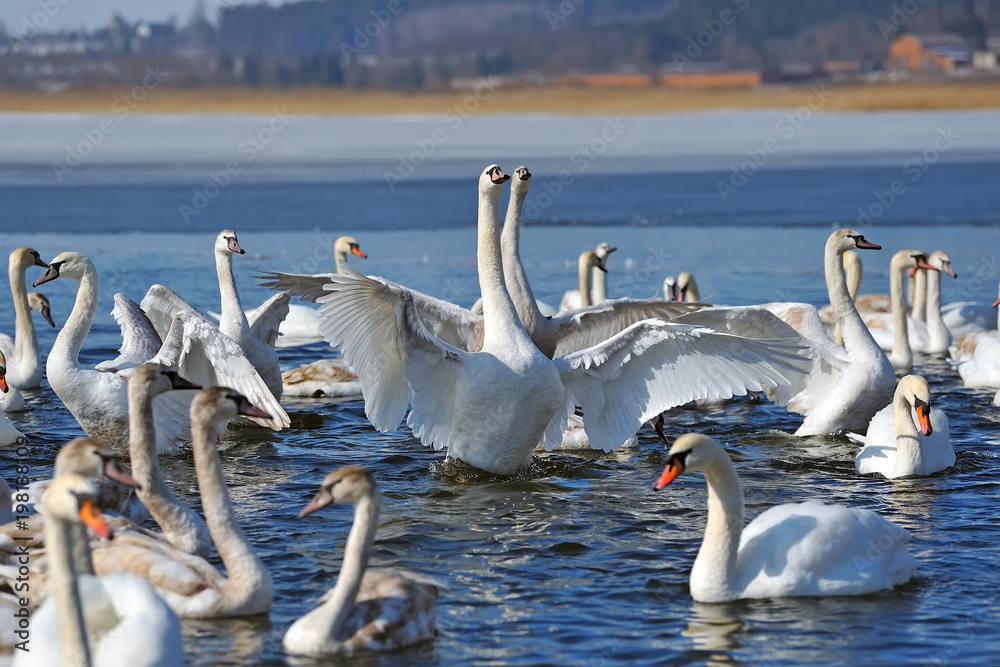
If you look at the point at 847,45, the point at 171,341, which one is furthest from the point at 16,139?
the point at 847,45

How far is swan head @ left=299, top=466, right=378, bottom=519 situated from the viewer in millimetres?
5215

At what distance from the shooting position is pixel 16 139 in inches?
1465

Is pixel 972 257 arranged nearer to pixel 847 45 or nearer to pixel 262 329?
pixel 262 329

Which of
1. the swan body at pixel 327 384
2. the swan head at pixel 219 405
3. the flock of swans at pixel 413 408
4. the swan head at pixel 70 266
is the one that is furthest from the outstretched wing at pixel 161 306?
the swan head at pixel 219 405

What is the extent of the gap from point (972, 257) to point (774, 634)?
40.5 ft

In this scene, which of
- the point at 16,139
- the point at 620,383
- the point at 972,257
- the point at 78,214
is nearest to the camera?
the point at 620,383

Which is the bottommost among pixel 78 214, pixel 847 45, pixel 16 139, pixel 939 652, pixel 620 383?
pixel 939 652

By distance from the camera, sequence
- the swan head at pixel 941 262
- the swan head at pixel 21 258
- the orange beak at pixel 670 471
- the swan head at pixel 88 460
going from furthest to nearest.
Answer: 1. the swan head at pixel 941 262
2. the swan head at pixel 21 258
3. the orange beak at pixel 670 471
4. the swan head at pixel 88 460

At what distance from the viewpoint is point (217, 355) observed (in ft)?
26.8

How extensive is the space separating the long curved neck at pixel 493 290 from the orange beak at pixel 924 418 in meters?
2.15

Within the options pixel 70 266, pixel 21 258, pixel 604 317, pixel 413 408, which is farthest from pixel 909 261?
pixel 21 258

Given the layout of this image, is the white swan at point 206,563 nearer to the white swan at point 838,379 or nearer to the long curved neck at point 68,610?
the long curved neck at point 68,610

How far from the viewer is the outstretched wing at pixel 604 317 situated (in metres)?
9.08

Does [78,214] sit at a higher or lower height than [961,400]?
higher
